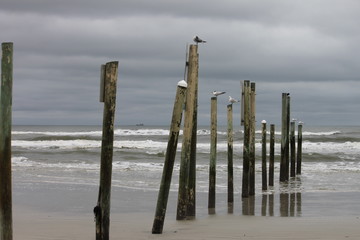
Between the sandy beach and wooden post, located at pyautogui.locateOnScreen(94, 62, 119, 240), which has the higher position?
wooden post, located at pyautogui.locateOnScreen(94, 62, 119, 240)

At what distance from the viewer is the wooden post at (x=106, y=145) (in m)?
7.56

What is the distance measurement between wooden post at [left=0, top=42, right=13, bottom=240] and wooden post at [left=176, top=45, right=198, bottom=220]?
3.46 meters

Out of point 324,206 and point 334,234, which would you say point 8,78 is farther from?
point 324,206

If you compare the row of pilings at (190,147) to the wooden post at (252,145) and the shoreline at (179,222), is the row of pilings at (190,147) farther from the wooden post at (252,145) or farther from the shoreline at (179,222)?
the shoreline at (179,222)

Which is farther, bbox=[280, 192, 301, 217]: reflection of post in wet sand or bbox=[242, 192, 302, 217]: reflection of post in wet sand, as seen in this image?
bbox=[242, 192, 302, 217]: reflection of post in wet sand

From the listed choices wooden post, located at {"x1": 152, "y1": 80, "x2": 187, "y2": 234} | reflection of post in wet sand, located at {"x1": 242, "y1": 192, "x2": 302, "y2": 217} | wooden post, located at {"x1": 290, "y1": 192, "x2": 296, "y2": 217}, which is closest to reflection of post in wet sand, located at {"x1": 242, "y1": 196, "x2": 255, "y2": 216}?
reflection of post in wet sand, located at {"x1": 242, "y1": 192, "x2": 302, "y2": 217}

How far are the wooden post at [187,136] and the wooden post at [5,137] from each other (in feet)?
11.4

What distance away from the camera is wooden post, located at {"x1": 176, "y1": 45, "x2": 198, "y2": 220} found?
981 cm

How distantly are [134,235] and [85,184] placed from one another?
360 inches

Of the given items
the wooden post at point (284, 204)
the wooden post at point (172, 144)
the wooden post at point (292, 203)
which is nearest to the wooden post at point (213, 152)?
the wooden post at point (284, 204)

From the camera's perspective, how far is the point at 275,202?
14.0 metres

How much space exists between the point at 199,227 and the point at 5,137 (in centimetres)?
398

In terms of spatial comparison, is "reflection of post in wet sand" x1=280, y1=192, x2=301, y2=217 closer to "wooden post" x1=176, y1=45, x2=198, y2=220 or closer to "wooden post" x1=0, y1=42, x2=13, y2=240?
"wooden post" x1=176, y1=45, x2=198, y2=220

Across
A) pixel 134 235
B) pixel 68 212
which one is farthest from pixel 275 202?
pixel 134 235
